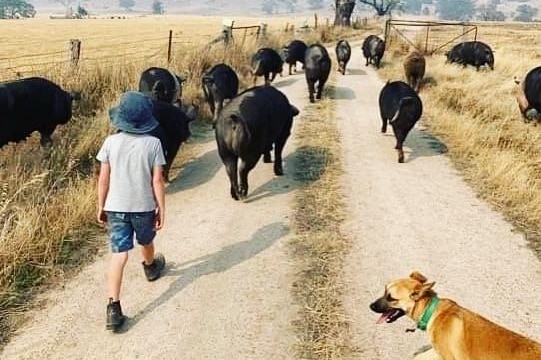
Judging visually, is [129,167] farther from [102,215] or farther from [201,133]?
[201,133]

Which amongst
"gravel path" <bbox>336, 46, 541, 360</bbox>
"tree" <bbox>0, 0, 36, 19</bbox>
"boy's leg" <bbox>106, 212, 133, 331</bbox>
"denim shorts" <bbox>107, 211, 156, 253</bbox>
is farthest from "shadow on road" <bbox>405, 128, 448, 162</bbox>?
"tree" <bbox>0, 0, 36, 19</bbox>

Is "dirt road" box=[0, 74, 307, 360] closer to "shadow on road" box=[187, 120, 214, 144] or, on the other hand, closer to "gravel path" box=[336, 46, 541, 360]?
"gravel path" box=[336, 46, 541, 360]

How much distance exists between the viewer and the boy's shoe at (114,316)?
175 inches

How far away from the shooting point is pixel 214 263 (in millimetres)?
5625

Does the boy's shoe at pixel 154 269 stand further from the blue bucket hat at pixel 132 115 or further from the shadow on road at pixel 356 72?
the shadow on road at pixel 356 72

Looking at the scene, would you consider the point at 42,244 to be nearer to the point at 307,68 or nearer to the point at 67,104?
the point at 67,104

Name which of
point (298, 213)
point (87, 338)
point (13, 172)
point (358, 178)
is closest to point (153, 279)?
point (87, 338)

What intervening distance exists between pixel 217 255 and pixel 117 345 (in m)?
1.70

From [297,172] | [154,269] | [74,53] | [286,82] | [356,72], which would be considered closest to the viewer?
[154,269]

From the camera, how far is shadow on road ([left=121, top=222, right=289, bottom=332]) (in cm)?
492

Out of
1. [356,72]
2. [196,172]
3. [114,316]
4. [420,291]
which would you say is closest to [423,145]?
[196,172]

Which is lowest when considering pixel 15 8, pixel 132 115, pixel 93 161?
pixel 93 161

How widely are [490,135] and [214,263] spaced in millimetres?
6363

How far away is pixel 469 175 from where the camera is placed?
8.49m
